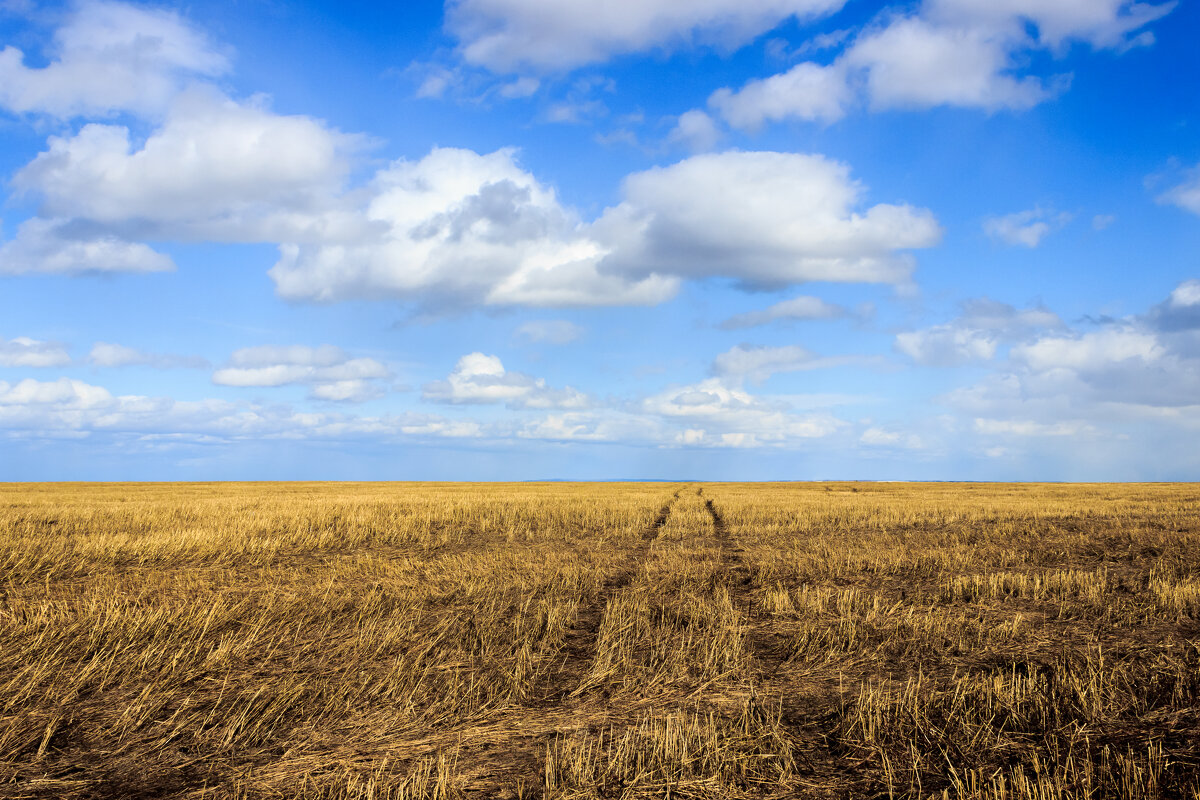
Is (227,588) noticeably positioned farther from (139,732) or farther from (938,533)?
(938,533)

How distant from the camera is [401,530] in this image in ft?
79.8

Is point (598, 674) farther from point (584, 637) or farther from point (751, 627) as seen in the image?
point (751, 627)

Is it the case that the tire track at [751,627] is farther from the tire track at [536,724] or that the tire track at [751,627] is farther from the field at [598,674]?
the tire track at [536,724]

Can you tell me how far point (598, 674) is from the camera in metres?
8.55

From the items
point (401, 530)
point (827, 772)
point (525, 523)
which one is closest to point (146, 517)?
point (401, 530)

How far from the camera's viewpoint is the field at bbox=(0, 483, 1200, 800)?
5.91m

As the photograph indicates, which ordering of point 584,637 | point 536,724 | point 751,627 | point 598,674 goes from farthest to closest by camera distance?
1. point 751,627
2. point 584,637
3. point 598,674
4. point 536,724

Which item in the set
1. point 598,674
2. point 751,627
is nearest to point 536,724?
point 598,674

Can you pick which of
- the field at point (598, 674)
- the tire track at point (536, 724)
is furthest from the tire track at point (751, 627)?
the tire track at point (536, 724)

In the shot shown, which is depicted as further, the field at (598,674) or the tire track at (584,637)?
the tire track at (584,637)

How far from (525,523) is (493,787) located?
69.6 ft

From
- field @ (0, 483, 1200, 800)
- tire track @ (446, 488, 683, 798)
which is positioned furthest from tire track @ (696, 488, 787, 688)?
tire track @ (446, 488, 683, 798)

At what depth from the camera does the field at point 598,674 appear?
19.4 feet

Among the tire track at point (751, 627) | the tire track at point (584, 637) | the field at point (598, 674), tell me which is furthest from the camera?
the tire track at point (751, 627)
